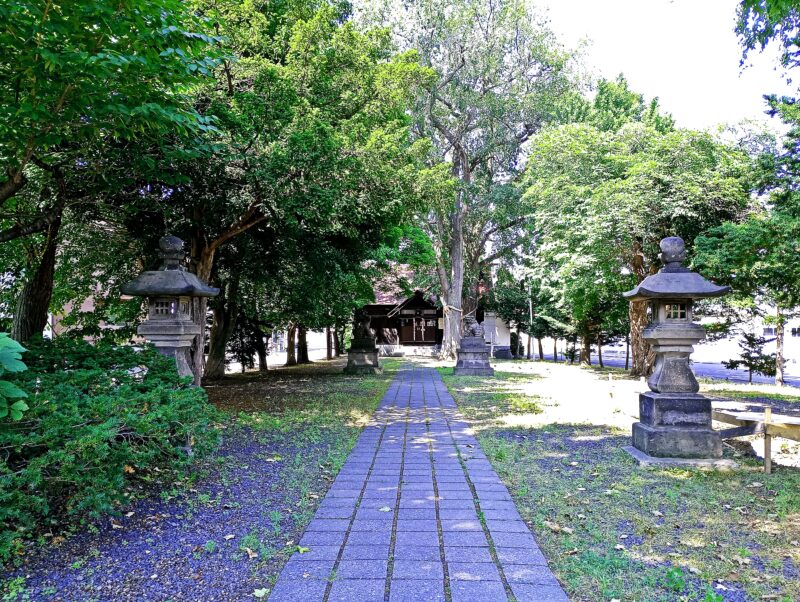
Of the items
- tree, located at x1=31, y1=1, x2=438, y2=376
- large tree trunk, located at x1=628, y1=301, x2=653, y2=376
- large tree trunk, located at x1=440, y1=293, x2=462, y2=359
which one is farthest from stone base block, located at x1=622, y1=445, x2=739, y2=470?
→ large tree trunk, located at x1=440, y1=293, x2=462, y2=359

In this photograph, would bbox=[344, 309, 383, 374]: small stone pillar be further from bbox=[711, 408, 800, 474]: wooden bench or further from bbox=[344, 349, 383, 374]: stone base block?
bbox=[711, 408, 800, 474]: wooden bench

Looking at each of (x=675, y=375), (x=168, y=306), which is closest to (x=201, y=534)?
(x=168, y=306)

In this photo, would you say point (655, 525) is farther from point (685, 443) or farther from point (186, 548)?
point (186, 548)

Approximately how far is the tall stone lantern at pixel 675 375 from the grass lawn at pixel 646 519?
371 mm

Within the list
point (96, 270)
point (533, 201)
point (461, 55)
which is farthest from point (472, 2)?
point (96, 270)

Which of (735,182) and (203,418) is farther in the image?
(735,182)

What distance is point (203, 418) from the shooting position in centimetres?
423

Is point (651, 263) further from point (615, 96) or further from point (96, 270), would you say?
point (96, 270)

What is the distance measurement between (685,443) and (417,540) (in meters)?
3.67

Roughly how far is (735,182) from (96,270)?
45.5 ft

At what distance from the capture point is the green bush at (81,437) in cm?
287

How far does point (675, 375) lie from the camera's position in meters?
5.71

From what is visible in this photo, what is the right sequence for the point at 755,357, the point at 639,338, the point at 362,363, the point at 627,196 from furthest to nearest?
the point at 362,363, the point at 755,357, the point at 639,338, the point at 627,196

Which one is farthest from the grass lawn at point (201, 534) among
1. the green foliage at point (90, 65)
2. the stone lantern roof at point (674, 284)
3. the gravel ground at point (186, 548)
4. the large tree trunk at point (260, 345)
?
the large tree trunk at point (260, 345)
